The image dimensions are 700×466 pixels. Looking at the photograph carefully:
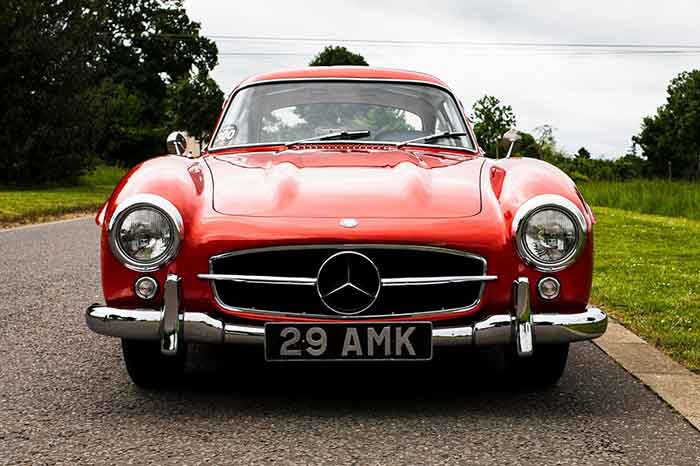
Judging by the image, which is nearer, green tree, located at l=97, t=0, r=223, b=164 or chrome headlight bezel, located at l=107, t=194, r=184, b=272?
chrome headlight bezel, located at l=107, t=194, r=184, b=272

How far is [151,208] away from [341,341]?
890mm

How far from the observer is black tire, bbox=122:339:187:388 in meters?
3.93

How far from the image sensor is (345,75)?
548 centimetres

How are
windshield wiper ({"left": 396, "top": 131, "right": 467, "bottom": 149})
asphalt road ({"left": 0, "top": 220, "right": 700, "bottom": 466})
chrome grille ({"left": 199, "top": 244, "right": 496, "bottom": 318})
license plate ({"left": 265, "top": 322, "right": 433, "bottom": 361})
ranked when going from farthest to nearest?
windshield wiper ({"left": 396, "top": 131, "right": 467, "bottom": 149}) → chrome grille ({"left": 199, "top": 244, "right": 496, "bottom": 318}) → license plate ({"left": 265, "top": 322, "right": 433, "bottom": 361}) → asphalt road ({"left": 0, "top": 220, "right": 700, "bottom": 466})

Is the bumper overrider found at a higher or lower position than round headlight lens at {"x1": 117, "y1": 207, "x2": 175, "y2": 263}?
lower

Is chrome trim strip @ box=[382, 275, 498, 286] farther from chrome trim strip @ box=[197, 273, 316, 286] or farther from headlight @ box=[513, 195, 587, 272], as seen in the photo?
chrome trim strip @ box=[197, 273, 316, 286]

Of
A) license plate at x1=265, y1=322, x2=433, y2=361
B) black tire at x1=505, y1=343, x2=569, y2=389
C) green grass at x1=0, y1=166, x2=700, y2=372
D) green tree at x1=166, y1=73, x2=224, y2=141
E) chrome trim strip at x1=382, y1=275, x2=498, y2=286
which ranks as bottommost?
green grass at x1=0, y1=166, x2=700, y2=372

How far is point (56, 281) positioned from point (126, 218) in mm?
4104

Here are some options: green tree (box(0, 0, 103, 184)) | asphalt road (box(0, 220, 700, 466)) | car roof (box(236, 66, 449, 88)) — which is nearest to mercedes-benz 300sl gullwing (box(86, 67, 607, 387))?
asphalt road (box(0, 220, 700, 466))

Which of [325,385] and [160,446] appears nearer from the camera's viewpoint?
[160,446]

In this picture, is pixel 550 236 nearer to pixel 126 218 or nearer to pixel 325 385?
pixel 325 385

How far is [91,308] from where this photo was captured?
150 inches

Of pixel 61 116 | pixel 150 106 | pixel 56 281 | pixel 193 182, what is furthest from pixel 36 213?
pixel 150 106

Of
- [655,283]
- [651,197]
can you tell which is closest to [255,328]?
[655,283]
